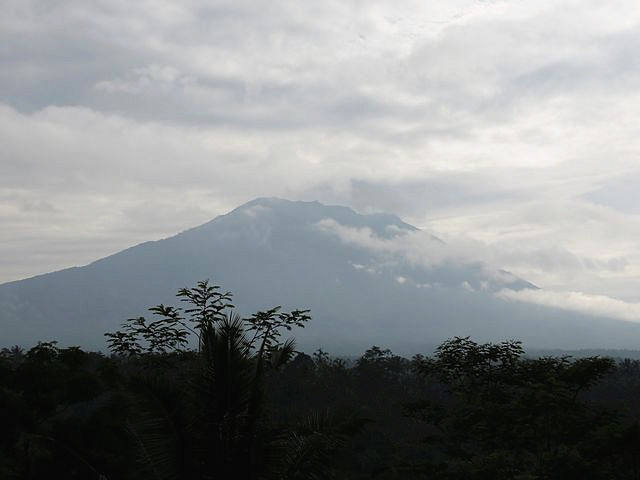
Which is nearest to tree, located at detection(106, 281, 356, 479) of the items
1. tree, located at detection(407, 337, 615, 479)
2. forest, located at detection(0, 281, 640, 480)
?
forest, located at detection(0, 281, 640, 480)

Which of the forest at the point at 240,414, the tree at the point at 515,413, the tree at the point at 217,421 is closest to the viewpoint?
the tree at the point at 217,421

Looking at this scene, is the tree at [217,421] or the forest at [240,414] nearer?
the tree at [217,421]

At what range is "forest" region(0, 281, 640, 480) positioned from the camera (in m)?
9.23

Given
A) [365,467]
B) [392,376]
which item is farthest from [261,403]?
[392,376]

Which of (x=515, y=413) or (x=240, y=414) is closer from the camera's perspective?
(x=240, y=414)

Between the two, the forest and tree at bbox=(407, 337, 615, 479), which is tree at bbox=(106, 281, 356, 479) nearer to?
the forest

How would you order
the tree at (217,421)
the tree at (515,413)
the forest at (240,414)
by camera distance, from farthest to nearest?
the tree at (515,413), the forest at (240,414), the tree at (217,421)

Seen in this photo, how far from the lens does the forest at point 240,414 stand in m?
9.23

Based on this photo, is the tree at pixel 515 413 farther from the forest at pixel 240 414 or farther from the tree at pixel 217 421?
the tree at pixel 217 421

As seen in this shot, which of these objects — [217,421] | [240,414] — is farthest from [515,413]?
[217,421]

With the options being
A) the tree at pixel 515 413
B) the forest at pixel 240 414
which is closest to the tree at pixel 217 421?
the forest at pixel 240 414

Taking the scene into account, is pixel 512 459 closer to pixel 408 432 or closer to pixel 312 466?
pixel 312 466

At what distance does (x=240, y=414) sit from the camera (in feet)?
30.2

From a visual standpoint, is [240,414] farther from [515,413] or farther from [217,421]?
[515,413]
